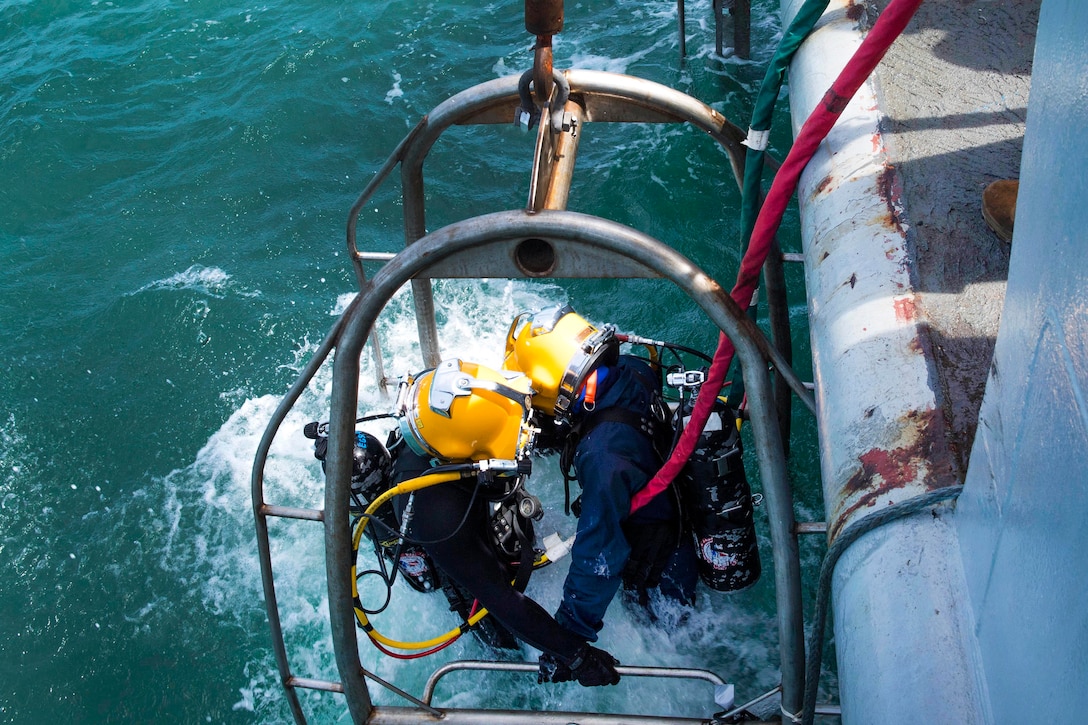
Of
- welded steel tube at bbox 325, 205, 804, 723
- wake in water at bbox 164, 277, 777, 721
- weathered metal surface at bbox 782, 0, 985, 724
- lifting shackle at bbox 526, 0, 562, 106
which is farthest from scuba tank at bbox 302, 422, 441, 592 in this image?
weathered metal surface at bbox 782, 0, 985, 724

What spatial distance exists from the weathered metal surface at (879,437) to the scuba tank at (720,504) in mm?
862

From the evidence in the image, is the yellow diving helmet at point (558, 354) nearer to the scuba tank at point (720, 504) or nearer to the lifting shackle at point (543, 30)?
the scuba tank at point (720, 504)

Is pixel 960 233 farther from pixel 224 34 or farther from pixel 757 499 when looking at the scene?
pixel 224 34

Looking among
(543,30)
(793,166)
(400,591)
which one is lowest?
(400,591)

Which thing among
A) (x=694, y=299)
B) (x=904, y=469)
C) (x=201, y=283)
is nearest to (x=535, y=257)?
(x=694, y=299)

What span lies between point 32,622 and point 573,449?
3.75m

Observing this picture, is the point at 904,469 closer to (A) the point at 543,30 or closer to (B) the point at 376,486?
(A) the point at 543,30

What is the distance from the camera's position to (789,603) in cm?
270

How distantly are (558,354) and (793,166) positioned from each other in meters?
1.42

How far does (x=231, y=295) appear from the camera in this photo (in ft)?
23.9

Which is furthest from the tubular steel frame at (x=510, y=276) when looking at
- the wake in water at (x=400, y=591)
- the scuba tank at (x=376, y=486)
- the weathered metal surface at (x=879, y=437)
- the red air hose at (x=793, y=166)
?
the wake in water at (x=400, y=591)

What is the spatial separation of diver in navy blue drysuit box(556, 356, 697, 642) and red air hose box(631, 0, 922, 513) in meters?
0.35

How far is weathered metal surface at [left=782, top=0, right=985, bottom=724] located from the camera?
1.92 meters

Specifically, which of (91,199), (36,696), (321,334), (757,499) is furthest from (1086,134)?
(91,199)
